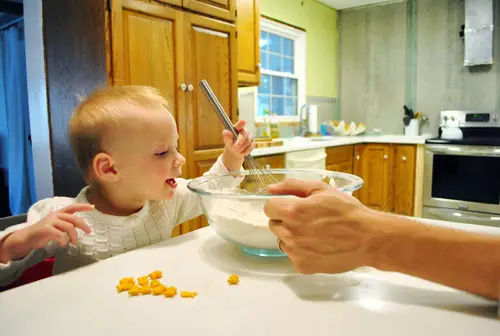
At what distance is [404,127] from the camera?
14.0 feet

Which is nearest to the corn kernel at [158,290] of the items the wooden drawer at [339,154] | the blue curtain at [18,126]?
the wooden drawer at [339,154]

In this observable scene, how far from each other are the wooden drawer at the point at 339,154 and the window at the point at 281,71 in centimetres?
66

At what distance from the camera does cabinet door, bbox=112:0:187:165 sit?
5.87 ft

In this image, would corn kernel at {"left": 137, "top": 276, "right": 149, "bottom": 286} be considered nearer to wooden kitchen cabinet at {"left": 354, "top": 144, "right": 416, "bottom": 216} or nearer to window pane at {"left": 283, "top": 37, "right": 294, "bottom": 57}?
wooden kitchen cabinet at {"left": 354, "top": 144, "right": 416, "bottom": 216}

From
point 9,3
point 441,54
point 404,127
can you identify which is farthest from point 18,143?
point 441,54

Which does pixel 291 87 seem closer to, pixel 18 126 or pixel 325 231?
pixel 18 126

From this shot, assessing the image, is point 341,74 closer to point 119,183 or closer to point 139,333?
point 119,183

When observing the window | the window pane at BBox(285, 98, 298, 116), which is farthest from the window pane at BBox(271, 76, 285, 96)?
the window pane at BBox(285, 98, 298, 116)

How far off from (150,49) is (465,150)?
267cm

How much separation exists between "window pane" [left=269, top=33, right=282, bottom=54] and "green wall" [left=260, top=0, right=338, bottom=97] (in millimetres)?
179

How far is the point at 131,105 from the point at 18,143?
9.18 ft

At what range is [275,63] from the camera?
3822mm

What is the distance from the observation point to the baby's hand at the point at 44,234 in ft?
2.14

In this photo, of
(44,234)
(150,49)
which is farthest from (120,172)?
(150,49)
